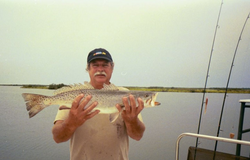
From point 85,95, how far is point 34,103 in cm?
62

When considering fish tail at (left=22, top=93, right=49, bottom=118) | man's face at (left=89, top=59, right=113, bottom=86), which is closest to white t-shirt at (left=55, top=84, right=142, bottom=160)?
fish tail at (left=22, top=93, right=49, bottom=118)

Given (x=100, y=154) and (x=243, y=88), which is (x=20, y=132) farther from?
(x=243, y=88)

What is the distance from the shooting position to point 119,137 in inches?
85.7

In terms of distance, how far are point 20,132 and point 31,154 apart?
291 cm

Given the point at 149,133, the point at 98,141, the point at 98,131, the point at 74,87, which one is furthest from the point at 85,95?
the point at 149,133

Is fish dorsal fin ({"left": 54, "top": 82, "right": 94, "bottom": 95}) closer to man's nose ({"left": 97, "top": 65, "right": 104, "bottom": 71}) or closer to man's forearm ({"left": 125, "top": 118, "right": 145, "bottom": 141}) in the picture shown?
man's nose ({"left": 97, "top": 65, "right": 104, "bottom": 71})

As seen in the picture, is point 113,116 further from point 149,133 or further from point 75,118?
point 149,133

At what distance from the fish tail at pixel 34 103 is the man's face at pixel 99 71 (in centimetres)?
69

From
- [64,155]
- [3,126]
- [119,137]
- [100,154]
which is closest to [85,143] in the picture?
[100,154]

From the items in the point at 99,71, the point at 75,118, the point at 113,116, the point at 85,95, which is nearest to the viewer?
the point at 75,118

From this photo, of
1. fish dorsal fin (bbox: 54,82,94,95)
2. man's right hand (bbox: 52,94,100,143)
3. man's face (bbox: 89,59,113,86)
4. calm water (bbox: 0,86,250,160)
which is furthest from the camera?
calm water (bbox: 0,86,250,160)

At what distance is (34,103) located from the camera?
2.14 meters

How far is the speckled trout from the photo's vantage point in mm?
2154

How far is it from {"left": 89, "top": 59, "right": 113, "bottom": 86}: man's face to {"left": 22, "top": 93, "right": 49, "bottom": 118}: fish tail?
0.69 meters
